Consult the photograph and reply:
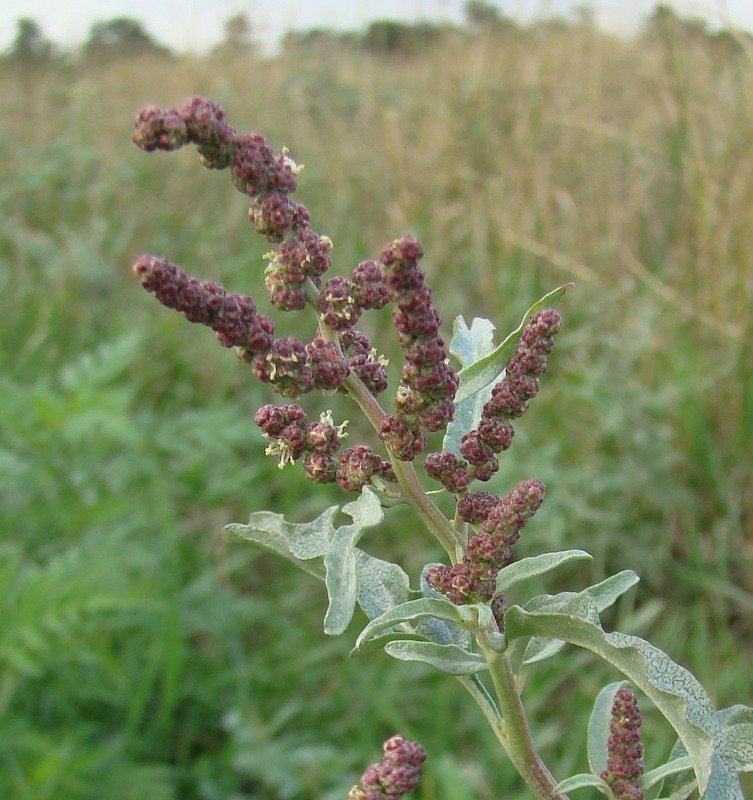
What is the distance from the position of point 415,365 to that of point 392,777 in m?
0.36

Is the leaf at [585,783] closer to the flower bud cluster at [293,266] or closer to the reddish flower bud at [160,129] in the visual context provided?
the flower bud cluster at [293,266]

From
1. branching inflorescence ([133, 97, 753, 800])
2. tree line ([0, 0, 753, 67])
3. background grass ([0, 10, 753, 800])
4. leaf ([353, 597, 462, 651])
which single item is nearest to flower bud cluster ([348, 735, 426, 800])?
branching inflorescence ([133, 97, 753, 800])

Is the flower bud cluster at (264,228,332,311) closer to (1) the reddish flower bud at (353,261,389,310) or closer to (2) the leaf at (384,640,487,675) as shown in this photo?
(1) the reddish flower bud at (353,261,389,310)

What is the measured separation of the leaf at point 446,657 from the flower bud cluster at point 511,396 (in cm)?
15

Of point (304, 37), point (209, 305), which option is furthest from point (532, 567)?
point (304, 37)

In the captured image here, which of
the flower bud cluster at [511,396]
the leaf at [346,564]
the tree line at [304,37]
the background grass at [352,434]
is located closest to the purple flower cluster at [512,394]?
the flower bud cluster at [511,396]

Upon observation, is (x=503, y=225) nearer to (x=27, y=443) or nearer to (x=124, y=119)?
(x=27, y=443)

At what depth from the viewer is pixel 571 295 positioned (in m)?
3.93

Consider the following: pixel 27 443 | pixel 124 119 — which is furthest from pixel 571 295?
pixel 124 119

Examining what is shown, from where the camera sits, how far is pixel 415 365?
759mm

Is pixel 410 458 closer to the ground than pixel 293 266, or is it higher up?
closer to the ground

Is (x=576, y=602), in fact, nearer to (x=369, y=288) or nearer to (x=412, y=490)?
(x=412, y=490)

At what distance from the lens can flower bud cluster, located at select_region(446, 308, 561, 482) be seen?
78cm

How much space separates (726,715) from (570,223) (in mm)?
3521
